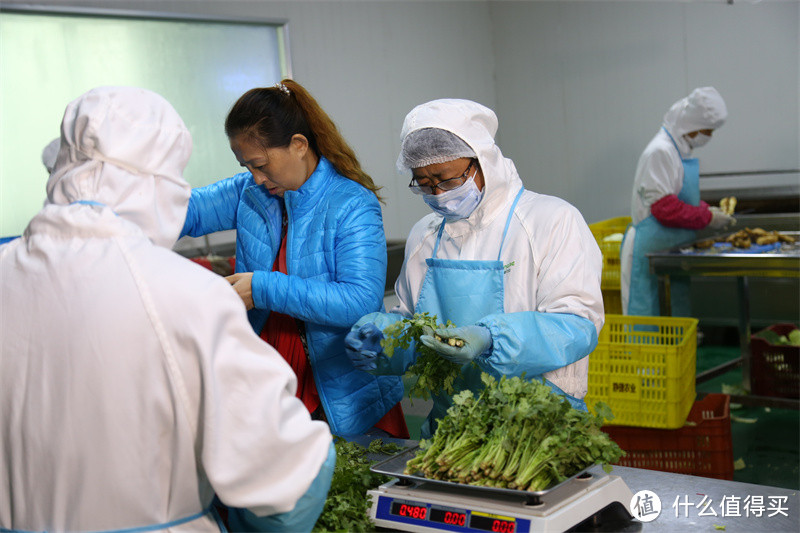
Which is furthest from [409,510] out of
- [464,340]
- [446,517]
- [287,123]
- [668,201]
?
[668,201]

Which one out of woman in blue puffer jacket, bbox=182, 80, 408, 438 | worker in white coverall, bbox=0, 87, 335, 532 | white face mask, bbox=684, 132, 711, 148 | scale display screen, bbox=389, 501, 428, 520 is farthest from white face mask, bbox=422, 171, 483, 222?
white face mask, bbox=684, 132, 711, 148

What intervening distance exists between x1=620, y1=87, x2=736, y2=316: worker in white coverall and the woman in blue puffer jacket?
3.24 meters

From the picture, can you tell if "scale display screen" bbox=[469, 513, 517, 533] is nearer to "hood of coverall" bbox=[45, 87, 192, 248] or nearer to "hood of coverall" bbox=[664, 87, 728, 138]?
"hood of coverall" bbox=[45, 87, 192, 248]

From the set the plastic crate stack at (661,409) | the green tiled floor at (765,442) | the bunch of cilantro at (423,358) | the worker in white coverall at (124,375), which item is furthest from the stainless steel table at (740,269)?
the worker in white coverall at (124,375)

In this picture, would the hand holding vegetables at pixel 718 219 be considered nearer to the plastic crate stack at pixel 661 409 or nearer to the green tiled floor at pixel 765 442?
the green tiled floor at pixel 765 442

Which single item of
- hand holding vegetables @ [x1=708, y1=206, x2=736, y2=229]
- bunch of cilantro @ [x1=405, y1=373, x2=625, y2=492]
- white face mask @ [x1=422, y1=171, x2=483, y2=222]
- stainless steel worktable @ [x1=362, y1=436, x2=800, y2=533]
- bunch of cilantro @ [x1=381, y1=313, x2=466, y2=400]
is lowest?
stainless steel worktable @ [x1=362, y1=436, x2=800, y2=533]

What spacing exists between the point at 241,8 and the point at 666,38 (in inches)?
152

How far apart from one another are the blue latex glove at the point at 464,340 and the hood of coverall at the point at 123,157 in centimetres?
70

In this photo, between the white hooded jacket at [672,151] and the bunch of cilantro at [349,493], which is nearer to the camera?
the bunch of cilantro at [349,493]

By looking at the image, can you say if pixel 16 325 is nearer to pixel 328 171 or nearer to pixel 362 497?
pixel 362 497

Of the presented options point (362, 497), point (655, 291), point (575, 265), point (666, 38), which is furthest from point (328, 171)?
point (666, 38)

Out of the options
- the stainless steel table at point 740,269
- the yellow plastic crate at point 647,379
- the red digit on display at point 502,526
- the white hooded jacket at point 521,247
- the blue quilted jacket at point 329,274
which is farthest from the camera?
the stainless steel table at point 740,269

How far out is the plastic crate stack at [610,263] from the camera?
18.5 feet

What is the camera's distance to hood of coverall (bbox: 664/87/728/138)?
5.09 metres
